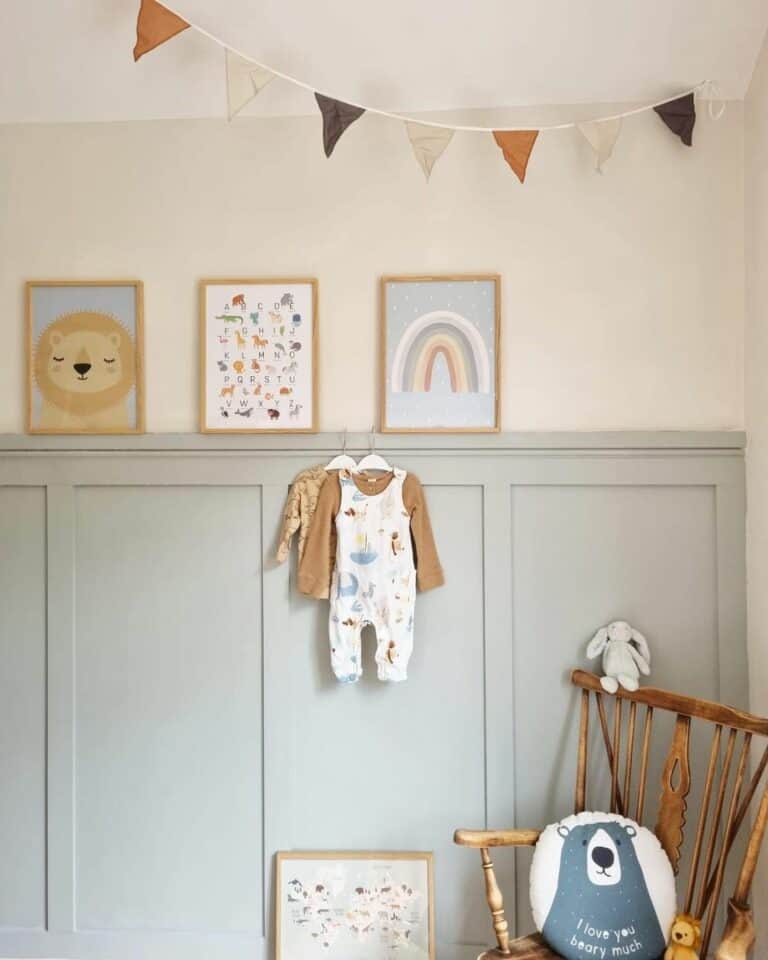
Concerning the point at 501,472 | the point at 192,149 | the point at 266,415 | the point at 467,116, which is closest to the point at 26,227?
the point at 192,149

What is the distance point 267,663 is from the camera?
85.9 inches

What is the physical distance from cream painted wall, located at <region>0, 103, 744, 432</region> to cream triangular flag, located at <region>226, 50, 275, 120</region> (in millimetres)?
285

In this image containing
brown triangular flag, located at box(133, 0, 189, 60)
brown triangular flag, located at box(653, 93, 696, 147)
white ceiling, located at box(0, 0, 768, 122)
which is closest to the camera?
brown triangular flag, located at box(133, 0, 189, 60)

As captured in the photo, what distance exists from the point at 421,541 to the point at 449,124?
110 centimetres

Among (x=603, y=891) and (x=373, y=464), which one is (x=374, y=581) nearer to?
(x=373, y=464)

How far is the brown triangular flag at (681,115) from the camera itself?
2072mm

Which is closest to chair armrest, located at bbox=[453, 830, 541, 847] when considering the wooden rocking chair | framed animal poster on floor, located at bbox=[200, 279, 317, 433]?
the wooden rocking chair

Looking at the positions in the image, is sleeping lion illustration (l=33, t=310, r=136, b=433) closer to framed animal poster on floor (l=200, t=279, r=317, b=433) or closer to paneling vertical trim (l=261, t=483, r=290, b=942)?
framed animal poster on floor (l=200, t=279, r=317, b=433)

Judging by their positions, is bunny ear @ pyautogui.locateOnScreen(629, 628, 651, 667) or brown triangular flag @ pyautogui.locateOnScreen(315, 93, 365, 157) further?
bunny ear @ pyautogui.locateOnScreen(629, 628, 651, 667)

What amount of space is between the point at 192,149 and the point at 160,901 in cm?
202

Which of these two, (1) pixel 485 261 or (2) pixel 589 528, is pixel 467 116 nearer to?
(1) pixel 485 261

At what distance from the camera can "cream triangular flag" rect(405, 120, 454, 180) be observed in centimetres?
204

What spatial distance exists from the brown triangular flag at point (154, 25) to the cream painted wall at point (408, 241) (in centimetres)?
38

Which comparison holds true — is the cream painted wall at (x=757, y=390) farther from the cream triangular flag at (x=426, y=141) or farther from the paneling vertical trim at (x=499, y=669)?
the cream triangular flag at (x=426, y=141)
